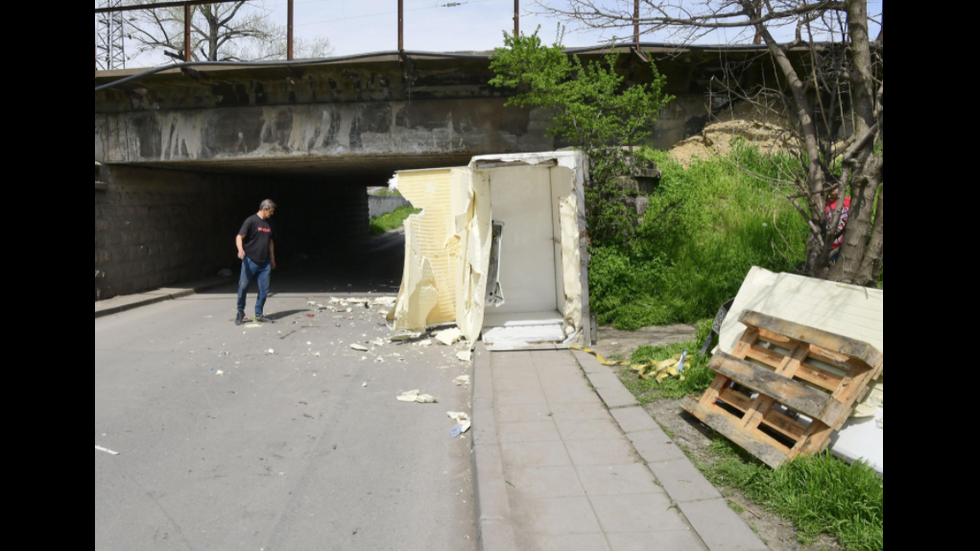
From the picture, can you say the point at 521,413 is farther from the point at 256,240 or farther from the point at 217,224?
the point at 217,224

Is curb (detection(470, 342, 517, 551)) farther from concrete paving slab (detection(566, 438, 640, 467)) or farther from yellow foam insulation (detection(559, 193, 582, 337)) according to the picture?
yellow foam insulation (detection(559, 193, 582, 337))

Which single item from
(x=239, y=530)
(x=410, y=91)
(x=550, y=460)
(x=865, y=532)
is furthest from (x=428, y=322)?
(x=865, y=532)

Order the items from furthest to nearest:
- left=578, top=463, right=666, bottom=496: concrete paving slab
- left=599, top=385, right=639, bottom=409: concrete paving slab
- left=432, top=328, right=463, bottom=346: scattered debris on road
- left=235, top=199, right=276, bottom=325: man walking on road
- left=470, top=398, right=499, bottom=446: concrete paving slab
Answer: left=235, top=199, right=276, bottom=325: man walking on road < left=432, top=328, right=463, bottom=346: scattered debris on road < left=599, top=385, right=639, bottom=409: concrete paving slab < left=470, top=398, right=499, bottom=446: concrete paving slab < left=578, top=463, right=666, bottom=496: concrete paving slab

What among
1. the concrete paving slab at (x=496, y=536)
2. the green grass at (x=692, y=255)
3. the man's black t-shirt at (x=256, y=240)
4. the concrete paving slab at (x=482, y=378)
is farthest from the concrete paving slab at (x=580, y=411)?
the man's black t-shirt at (x=256, y=240)

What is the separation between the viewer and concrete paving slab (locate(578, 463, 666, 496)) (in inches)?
154

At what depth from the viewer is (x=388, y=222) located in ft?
125

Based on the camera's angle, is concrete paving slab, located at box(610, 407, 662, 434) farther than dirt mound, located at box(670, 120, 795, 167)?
No

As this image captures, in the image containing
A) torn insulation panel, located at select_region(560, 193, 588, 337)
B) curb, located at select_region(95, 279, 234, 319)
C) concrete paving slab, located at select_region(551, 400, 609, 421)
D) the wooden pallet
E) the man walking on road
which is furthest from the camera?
curb, located at select_region(95, 279, 234, 319)

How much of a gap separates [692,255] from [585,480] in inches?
228

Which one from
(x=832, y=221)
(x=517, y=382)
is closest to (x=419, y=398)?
(x=517, y=382)

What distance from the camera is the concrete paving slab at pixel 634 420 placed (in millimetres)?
4914

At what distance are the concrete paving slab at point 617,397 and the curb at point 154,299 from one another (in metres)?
8.99

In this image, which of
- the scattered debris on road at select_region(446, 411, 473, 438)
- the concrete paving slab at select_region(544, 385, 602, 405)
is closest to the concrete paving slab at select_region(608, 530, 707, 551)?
the scattered debris on road at select_region(446, 411, 473, 438)

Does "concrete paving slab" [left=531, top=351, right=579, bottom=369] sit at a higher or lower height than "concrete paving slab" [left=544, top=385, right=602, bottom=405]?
higher
